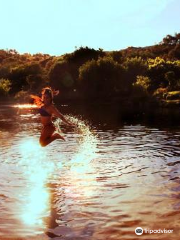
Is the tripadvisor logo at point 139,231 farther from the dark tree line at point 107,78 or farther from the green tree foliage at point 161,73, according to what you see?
the green tree foliage at point 161,73

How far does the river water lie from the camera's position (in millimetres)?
7836

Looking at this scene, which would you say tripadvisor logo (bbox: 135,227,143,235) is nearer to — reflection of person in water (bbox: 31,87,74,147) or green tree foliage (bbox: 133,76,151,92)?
reflection of person in water (bbox: 31,87,74,147)

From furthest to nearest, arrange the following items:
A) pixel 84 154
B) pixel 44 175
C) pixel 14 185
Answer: pixel 84 154
pixel 44 175
pixel 14 185

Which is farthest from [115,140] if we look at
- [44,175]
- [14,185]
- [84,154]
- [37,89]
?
[37,89]

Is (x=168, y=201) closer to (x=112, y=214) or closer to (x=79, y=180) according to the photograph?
(x=112, y=214)

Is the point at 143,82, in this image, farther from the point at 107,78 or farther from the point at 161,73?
the point at 107,78

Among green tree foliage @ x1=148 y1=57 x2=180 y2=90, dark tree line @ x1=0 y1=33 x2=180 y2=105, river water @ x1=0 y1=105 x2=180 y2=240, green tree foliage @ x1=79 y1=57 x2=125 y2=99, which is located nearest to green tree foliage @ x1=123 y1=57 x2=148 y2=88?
dark tree line @ x1=0 y1=33 x2=180 y2=105

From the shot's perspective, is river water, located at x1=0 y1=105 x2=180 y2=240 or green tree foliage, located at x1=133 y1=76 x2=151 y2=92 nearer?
river water, located at x1=0 y1=105 x2=180 y2=240

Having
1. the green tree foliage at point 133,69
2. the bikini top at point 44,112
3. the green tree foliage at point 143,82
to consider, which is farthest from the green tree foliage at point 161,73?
the bikini top at point 44,112

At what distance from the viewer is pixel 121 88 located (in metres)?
82.9

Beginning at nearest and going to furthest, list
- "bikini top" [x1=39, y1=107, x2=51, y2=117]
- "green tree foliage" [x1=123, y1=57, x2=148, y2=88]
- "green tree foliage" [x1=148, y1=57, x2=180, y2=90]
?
"bikini top" [x1=39, y1=107, x2=51, y2=117]
"green tree foliage" [x1=148, y1=57, x2=180, y2=90]
"green tree foliage" [x1=123, y1=57, x2=148, y2=88]

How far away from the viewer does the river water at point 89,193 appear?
7836 mm

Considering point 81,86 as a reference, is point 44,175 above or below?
below

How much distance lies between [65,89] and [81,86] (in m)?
9.78
